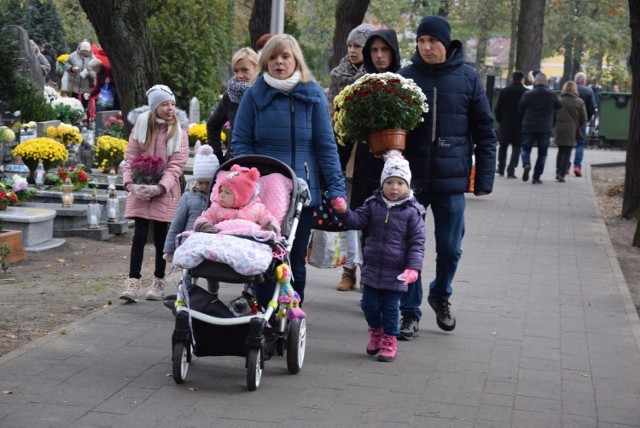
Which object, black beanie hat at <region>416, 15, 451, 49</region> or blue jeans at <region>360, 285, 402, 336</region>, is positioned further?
black beanie hat at <region>416, 15, 451, 49</region>

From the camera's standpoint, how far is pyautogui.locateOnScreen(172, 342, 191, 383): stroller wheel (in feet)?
20.5

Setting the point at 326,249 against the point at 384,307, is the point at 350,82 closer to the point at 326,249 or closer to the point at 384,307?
the point at 326,249

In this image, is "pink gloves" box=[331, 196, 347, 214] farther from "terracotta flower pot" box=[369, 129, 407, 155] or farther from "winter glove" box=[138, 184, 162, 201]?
"winter glove" box=[138, 184, 162, 201]

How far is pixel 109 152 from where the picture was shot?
14.5 metres

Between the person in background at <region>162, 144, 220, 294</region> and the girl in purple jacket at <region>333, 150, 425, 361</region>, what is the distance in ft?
3.76

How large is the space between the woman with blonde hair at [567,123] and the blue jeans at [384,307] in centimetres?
1545

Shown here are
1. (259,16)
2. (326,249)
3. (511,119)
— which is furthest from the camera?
(511,119)

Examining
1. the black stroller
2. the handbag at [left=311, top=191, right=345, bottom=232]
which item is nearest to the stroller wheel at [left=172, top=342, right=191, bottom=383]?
the black stroller

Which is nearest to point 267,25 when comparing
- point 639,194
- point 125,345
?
point 639,194

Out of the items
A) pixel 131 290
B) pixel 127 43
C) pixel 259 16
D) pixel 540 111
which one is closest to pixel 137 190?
pixel 131 290

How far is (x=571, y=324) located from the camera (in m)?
8.72

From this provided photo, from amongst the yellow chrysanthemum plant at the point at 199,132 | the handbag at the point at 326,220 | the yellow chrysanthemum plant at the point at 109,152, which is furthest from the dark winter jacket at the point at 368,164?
the yellow chrysanthemum plant at the point at 199,132

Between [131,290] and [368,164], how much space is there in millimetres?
2122

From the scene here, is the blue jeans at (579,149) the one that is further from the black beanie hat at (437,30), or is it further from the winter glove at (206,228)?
the winter glove at (206,228)
